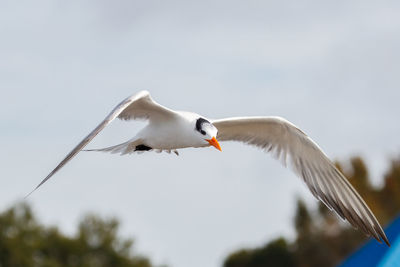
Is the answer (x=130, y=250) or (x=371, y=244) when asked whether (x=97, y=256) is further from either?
(x=371, y=244)

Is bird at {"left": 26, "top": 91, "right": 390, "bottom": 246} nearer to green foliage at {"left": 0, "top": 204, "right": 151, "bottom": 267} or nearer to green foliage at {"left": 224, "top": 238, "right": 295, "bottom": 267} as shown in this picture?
green foliage at {"left": 0, "top": 204, "right": 151, "bottom": 267}

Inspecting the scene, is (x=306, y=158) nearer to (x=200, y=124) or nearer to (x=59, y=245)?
(x=200, y=124)

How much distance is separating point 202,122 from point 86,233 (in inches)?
1529

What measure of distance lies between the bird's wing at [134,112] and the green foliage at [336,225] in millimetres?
30441

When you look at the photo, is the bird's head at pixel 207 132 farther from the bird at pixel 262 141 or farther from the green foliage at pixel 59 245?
the green foliage at pixel 59 245

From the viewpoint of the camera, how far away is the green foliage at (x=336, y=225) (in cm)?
4425

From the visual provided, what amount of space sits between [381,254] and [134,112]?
3.73 meters

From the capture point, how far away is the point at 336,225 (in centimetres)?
4647

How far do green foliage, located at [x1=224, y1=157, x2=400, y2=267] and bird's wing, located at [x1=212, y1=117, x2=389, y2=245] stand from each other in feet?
95.3

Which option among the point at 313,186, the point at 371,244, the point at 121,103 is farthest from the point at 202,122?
the point at 371,244

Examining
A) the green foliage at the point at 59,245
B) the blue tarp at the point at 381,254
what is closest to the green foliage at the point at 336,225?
the green foliage at the point at 59,245

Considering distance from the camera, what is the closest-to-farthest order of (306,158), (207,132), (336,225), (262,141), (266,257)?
(207,132)
(306,158)
(262,141)
(336,225)
(266,257)

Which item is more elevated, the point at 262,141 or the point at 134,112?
the point at 134,112

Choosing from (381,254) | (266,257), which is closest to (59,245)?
(266,257)
